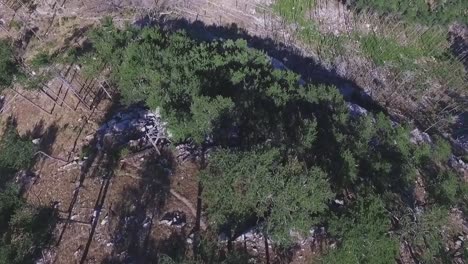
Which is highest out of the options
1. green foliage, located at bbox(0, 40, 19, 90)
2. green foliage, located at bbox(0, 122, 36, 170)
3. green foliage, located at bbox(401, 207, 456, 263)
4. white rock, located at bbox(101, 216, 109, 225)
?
green foliage, located at bbox(0, 40, 19, 90)

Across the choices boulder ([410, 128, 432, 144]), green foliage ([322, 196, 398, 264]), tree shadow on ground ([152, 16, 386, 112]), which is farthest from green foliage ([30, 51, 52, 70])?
boulder ([410, 128, 432, 144])

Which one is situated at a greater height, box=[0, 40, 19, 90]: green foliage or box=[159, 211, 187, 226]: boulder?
box=[0, 40, 19, 90]: green foliage

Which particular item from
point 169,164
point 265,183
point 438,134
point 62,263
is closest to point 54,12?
point 169,164

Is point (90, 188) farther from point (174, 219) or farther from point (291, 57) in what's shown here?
point (291, 57)

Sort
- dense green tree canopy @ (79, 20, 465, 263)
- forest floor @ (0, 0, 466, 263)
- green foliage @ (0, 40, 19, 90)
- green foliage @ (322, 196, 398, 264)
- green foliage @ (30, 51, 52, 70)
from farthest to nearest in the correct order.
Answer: green foliage @ (30, 51, 52, 70), green foliage @ (0, 40, 19, 90), forest floor @ (0, 0, 466, 263), dense green tree canopy @ (79, 20, 465, 263), green foliage @ (322, 196, 398, 264)

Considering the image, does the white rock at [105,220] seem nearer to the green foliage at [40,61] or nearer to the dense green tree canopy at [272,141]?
the dense green tree canopy at [272,141]

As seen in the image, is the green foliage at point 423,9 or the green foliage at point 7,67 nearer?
the green foliage at point 7,67

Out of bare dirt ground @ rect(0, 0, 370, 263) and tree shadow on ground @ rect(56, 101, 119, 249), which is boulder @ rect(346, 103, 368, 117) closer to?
bare dirt ground @ rect(0, 0, 370, 263)

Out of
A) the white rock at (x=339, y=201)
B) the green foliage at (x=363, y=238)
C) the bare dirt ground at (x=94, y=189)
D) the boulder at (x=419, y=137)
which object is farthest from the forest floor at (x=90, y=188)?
the boulder at (x=419, y=137)
